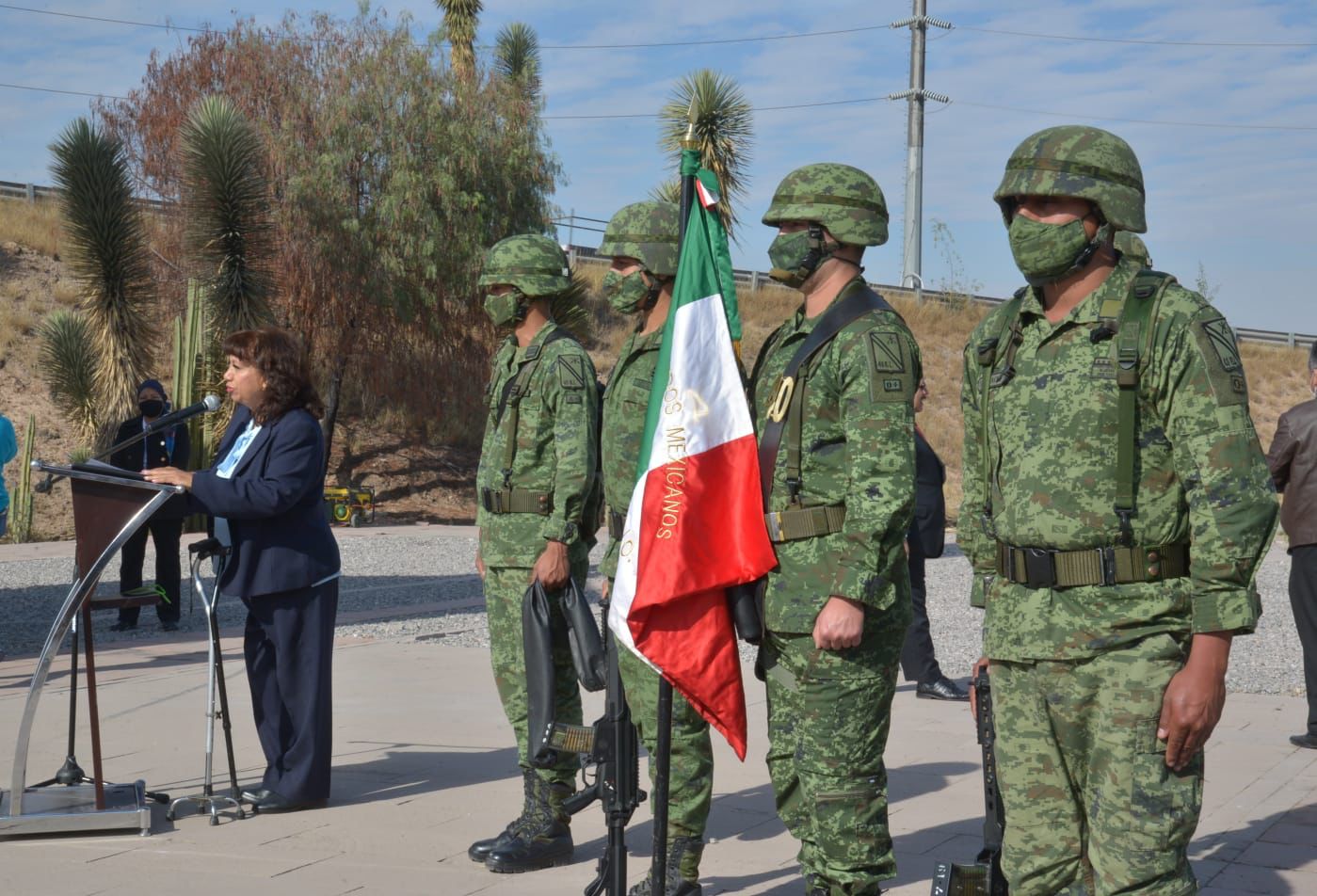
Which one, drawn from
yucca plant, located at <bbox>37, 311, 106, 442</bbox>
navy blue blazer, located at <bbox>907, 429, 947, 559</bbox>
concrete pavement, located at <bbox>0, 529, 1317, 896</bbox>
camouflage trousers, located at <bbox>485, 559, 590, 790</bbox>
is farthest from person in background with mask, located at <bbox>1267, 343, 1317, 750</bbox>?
yucca plant, located at <bbox>37, 311, 106, 442</bbox>

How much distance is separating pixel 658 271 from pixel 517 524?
109cm

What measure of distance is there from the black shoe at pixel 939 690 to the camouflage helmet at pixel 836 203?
17.2 feet

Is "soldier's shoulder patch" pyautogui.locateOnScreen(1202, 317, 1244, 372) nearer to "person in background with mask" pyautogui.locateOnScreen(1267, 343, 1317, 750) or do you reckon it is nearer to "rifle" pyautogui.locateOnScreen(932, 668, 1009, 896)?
"rifle" pyautogui.locateOnScreen(932, 668, 1009, 896)

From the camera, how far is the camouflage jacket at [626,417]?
16.5 ft

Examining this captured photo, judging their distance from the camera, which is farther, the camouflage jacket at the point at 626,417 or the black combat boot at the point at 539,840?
the black combat boot at the point at 539,840

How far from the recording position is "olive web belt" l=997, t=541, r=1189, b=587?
3.25 m

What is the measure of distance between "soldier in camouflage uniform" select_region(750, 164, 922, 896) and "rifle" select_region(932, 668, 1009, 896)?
0.82ft

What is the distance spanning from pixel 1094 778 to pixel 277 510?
12.2ft

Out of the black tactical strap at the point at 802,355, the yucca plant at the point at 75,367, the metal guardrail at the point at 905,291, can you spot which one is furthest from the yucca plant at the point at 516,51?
the black tactical strap at the point at 802,355

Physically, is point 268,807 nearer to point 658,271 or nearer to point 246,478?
point 246,478

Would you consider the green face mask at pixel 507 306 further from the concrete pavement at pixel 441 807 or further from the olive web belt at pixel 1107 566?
the olive web belt at pixel 1107 566

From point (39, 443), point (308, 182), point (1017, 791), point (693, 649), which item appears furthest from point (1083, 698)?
point (39, 443)

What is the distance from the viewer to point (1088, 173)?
3371 mm

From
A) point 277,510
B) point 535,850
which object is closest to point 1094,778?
point 535,850
